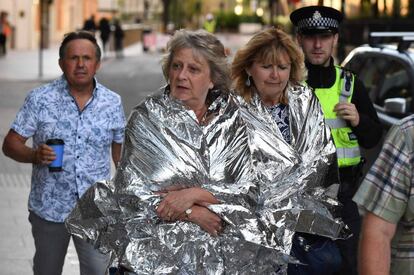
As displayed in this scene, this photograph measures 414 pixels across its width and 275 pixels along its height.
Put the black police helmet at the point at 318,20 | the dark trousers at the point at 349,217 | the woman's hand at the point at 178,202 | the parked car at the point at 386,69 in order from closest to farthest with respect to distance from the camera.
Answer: the woman's hand at the point at 178,202, the dark trousers at the point at 349,217, the black police helmet at the point at 318,20, the parked car at the point at 386,69

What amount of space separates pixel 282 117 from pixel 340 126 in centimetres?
85

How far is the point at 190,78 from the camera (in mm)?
4703

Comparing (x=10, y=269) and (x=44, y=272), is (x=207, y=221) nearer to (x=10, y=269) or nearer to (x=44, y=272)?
(x=44, y=272)

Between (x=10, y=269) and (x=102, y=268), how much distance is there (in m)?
2.74

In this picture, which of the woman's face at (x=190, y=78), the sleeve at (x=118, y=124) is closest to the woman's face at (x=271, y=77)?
the woman's face at (x=190, y=78)

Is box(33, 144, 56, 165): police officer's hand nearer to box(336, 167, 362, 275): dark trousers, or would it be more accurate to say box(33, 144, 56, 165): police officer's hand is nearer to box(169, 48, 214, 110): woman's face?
box(169, 48, 214, 110): woman's face

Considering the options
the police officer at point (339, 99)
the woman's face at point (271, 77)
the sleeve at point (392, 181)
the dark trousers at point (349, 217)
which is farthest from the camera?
the police officer at point (339, 99)

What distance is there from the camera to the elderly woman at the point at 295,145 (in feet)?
15.4

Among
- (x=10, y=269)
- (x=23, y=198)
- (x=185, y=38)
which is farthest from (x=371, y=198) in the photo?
(x=23, y=198)

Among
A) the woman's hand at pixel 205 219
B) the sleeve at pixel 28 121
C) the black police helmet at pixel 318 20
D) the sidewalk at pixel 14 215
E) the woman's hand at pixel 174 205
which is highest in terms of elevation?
the black police helmet at pixel 318 20

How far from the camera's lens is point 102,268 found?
5914 mm

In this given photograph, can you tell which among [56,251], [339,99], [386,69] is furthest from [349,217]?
[386,69]

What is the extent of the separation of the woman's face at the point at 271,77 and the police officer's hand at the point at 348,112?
2.26 feet

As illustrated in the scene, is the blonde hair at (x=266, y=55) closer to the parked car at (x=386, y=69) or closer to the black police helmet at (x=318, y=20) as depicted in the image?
the black police helmet at (x=318, y=20)
